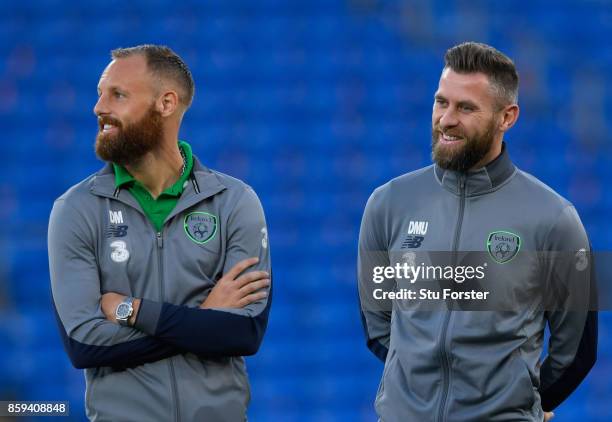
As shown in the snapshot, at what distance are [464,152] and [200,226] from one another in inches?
24.2

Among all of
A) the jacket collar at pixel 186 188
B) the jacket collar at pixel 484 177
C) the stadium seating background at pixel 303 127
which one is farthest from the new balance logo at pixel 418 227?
the stadium seating background at pixel 303 127

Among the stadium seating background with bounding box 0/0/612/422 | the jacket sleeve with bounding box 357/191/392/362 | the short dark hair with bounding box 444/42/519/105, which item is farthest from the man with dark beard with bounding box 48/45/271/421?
the stadium seating background with bounding box 0/0/612/422

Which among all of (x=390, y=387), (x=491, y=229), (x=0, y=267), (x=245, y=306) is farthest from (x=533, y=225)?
(x=0, y=267)

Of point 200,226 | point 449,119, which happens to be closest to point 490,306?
point 449,119

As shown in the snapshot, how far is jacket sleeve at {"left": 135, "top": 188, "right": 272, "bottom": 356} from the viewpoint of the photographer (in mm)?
2406

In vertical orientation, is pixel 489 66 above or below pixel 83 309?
above

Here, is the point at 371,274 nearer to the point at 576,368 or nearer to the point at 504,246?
the point at 504,246

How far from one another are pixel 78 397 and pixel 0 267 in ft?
2.43

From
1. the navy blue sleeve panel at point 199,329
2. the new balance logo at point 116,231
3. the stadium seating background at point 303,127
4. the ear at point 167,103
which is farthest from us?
the stadium seating background at point 303,127

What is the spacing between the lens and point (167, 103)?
8.68ft

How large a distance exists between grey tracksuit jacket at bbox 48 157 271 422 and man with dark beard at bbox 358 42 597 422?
1.09ft

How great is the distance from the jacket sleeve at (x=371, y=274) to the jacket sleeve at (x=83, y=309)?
0.54 m

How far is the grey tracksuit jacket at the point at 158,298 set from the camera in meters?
2.42

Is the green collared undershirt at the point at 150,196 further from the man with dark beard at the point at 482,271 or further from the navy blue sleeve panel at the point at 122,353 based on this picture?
the man with dark beard at the point at 482,271
